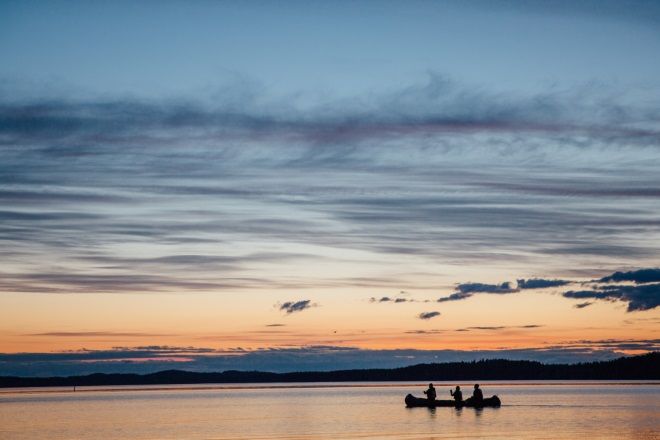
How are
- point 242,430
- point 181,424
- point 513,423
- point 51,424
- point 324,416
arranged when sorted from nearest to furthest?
point 242,430 < point 513,423 < point 181,424 < point 51,424 < point 324,416

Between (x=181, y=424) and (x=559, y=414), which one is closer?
(x=181, y=424)

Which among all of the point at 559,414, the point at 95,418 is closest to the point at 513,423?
the point at 559,414

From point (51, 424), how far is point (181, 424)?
12922 millimetres

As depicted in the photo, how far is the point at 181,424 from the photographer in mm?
76625

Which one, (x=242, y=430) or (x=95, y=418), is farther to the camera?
(x=95, y=418)

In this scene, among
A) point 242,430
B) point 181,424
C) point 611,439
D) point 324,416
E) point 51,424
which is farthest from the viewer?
point 324,416

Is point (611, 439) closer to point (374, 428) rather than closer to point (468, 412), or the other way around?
point (374, 428)

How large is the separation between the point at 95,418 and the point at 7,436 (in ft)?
81.4

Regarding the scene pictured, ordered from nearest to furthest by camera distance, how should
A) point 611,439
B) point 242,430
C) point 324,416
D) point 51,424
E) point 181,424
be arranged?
point 611,439, point 242,430, point 181,424, point 51,424, point 324,416

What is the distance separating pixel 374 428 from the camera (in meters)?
66.6

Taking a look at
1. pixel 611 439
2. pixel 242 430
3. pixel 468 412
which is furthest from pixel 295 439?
pixel 468 412

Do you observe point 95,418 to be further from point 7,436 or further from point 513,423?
point 513,423

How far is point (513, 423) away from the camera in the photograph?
70.6 meters

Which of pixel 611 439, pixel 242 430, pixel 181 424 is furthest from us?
pixel 181 424
